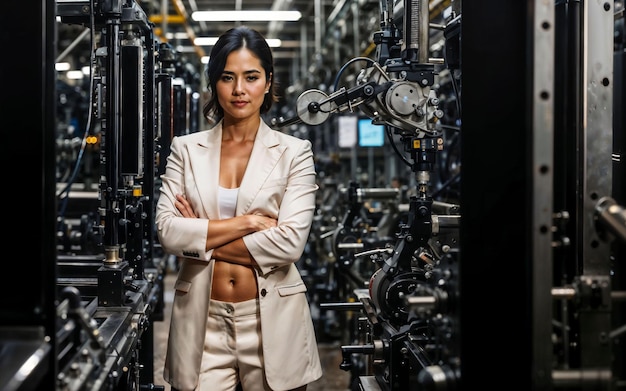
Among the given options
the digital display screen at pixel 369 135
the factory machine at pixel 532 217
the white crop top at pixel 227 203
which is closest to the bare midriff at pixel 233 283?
the white crop top at pixel 227 203

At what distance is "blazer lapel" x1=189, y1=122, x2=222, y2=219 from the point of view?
2850mm

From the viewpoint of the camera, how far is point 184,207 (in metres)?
2.86

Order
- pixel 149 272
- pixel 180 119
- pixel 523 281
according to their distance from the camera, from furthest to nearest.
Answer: pixel 180 119
pixel 149 272
pixel 523 281

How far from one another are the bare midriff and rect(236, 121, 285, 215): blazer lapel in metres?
0.20

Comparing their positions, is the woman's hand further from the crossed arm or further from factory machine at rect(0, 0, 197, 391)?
factory machine at rect(0, 0, 197, 391)

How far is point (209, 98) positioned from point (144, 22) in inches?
46.4

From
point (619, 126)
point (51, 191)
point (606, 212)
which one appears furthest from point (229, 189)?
point (619, 126)

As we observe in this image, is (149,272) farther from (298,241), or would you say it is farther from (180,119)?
(298,241)

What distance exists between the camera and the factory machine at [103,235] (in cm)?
201

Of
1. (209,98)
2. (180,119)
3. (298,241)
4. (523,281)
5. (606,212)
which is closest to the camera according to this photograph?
(523,281)

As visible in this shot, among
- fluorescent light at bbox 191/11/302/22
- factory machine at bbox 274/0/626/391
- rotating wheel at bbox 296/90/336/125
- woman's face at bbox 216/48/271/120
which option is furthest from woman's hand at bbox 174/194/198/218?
→ fluorescent light at bbox 191/11/302/22

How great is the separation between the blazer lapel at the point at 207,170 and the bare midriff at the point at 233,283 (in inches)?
7.4

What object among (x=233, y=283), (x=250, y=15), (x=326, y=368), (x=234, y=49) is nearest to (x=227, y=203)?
(x=233, y=283)

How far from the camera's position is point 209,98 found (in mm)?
3113
